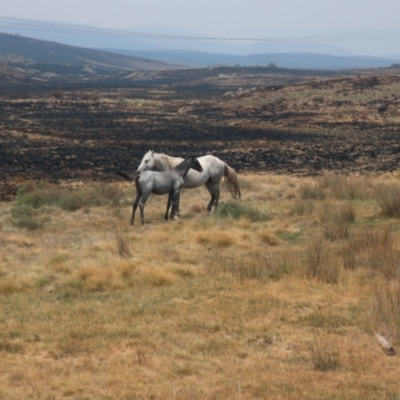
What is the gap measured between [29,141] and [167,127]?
1492 centimetres

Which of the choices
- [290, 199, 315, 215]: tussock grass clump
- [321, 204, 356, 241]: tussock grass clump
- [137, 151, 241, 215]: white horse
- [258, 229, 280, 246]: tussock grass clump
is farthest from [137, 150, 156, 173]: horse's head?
[321, 204, 356, 241]: tussock grass clump

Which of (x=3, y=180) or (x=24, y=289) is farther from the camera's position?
(x=3, y=180)

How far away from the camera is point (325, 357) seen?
6.34m

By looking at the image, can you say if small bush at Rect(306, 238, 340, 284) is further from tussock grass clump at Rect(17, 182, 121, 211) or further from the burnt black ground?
the burnt black ground

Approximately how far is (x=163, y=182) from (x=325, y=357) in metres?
9.55

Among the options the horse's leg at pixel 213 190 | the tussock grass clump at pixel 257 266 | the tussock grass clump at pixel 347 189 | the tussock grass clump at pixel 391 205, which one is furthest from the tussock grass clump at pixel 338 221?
the horse's leg at pixel 213 190

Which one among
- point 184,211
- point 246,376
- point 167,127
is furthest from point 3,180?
point 167,127

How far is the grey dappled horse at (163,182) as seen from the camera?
15.2 metres

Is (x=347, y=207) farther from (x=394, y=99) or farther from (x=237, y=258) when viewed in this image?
(x=394, y=99)

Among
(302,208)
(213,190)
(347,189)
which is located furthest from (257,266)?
(347,189)

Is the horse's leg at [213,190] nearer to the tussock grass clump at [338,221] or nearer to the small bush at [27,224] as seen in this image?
the tussock grass clump at [338,221]

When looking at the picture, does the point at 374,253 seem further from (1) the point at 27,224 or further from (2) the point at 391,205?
(1) the point at 27,224

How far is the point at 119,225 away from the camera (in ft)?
51.6

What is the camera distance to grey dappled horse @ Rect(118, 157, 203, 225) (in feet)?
49.9
